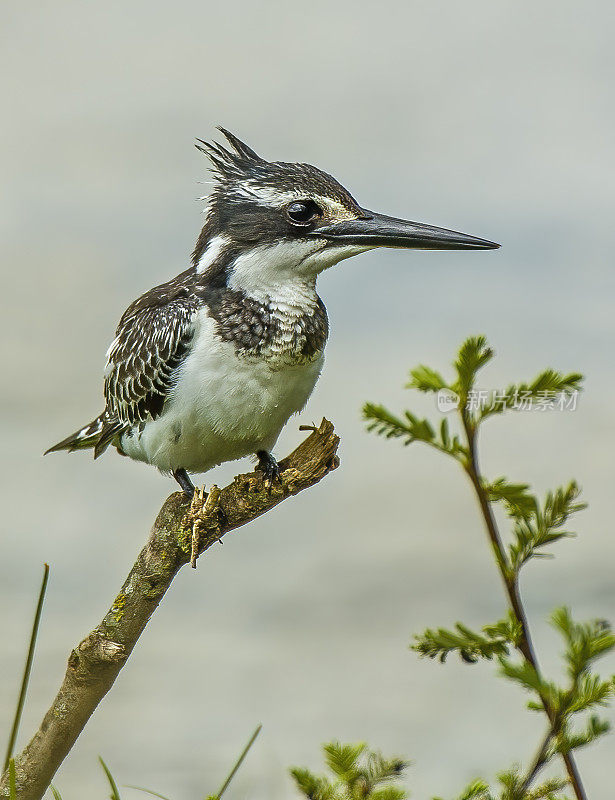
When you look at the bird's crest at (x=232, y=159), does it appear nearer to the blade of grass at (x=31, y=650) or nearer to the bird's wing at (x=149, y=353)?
the bird's wing at (x=149, y=353)

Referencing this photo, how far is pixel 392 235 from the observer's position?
2.16 m

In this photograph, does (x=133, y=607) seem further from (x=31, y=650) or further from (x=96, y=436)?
(x=96, y=436)

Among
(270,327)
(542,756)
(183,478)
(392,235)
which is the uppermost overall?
(392,235)

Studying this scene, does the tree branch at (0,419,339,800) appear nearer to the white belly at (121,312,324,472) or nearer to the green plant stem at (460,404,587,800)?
the white belly at (121,312,324,472)

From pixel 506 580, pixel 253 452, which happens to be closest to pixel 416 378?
pixel 506 580

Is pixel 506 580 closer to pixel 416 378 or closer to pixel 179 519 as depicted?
pixel 416 378

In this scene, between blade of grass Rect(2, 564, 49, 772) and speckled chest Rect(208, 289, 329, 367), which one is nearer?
blade of grass Rect(2, 564, 49, 772)

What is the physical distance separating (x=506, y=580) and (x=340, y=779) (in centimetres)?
52

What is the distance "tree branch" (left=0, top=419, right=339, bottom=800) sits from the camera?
6.43ft

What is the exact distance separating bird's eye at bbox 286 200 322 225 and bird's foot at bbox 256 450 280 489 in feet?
1.86

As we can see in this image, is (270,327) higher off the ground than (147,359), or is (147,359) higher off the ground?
(147,359)

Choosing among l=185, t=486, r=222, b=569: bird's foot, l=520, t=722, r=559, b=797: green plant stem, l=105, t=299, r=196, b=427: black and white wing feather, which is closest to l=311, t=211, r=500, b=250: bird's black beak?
l=105, t=299, r=196, b=427: black and white wing feather

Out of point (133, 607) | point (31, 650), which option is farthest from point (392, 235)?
point (31, 650)

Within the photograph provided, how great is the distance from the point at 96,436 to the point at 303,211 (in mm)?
982
